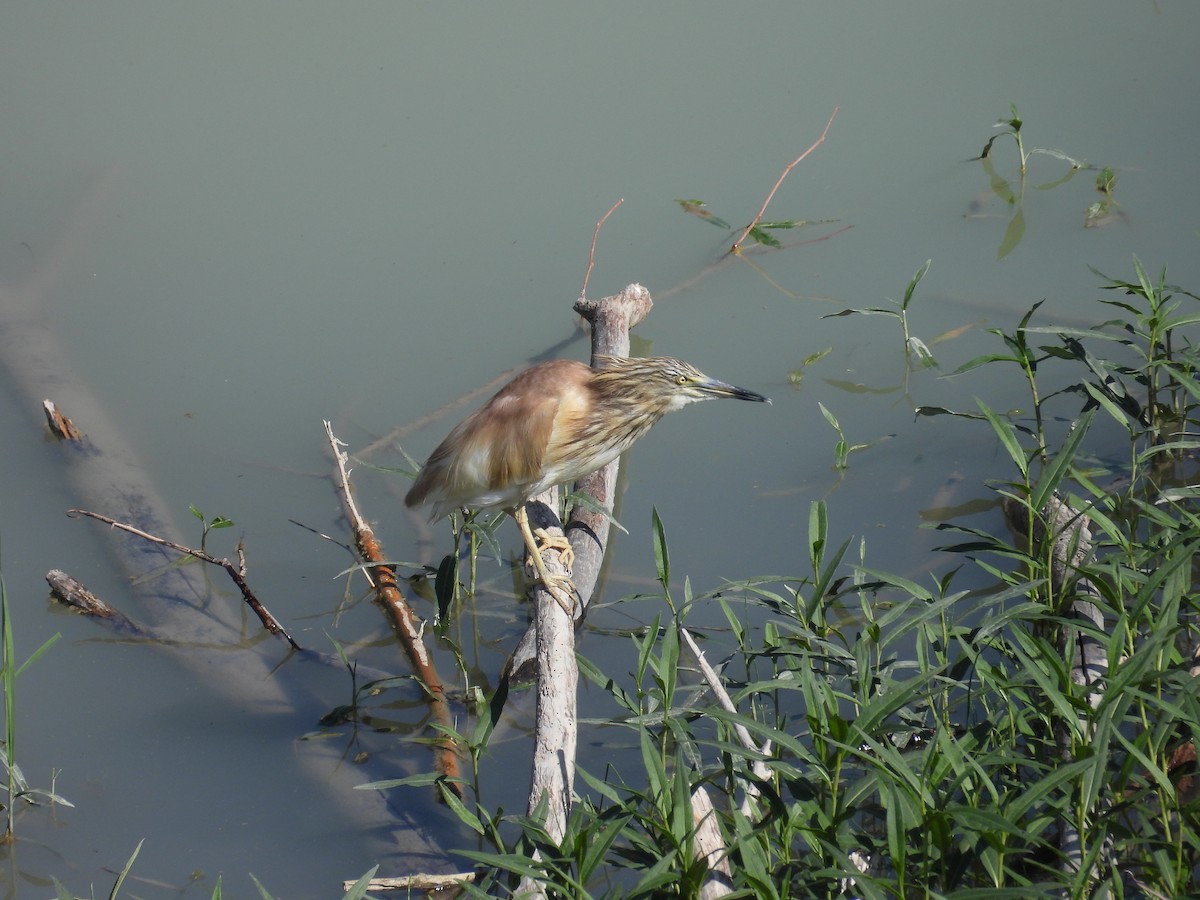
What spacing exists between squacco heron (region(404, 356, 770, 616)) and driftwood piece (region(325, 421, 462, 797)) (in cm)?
38

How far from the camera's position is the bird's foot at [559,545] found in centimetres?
350

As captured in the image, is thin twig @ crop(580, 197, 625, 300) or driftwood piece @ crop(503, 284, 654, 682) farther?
thin twig @ crop(580, 197, 625, 300)

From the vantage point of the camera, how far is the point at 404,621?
3.80 metres

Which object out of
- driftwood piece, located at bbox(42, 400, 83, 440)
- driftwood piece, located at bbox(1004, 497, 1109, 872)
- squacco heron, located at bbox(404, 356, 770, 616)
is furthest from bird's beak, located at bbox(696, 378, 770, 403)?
driftwood piece, located at bbox(42, 400, 83, 440)

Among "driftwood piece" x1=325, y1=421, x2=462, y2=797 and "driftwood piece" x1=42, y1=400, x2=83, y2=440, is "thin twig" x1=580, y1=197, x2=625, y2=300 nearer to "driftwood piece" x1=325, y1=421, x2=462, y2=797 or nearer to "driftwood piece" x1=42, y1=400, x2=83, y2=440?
"driftwood piece" x1=325, y1=421, x2=462, y2=797

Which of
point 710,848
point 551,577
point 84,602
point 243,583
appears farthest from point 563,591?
point 84,602

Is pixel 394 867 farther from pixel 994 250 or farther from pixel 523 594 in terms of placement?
pixel 994 250

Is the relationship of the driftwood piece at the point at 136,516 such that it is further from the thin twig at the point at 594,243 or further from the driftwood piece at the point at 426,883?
the thin twig at the point at 594,243

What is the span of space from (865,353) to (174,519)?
3.00 metres

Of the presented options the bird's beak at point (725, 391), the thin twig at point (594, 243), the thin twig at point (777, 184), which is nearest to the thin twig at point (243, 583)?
the bird's beak at point (725, 391)

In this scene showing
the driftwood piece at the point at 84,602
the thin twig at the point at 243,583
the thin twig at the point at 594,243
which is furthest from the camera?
the thin twig at the point at 594,243

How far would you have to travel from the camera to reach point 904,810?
6.34ft

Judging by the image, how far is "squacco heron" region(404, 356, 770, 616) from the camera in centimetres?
326

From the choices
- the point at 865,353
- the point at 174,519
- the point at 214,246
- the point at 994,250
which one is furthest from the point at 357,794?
the point at 994,250
